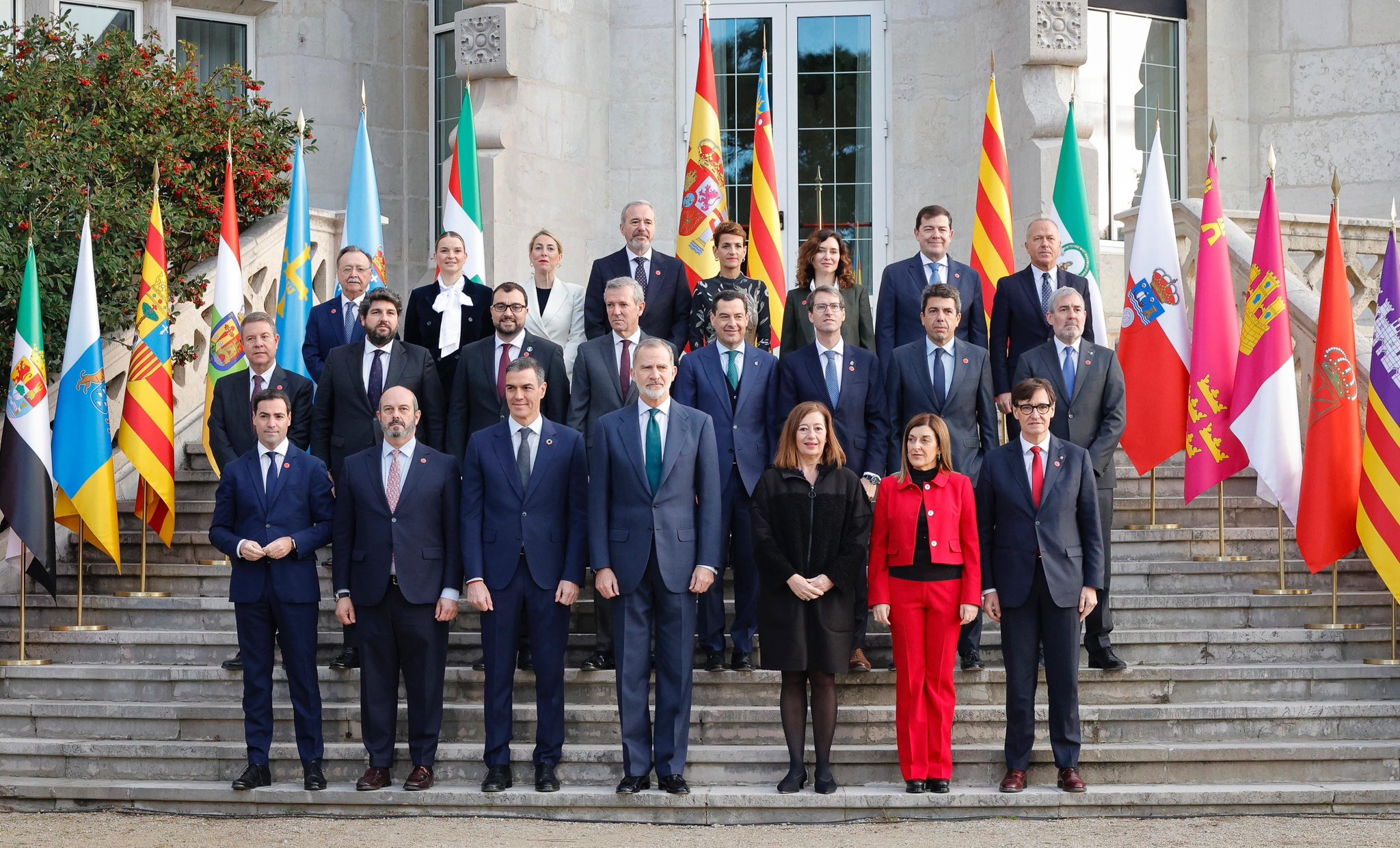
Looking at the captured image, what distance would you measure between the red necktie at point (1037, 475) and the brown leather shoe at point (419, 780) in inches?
121

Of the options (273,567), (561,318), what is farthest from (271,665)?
(561,318)

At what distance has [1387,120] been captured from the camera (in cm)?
1423

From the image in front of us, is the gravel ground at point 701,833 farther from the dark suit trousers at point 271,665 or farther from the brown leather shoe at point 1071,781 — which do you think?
the dark suit trousers at point 271,665

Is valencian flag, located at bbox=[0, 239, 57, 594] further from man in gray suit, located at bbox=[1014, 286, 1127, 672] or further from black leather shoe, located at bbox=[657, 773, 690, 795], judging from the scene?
man in gray suit, located at bbox=[1014, 286, 1127, 672]

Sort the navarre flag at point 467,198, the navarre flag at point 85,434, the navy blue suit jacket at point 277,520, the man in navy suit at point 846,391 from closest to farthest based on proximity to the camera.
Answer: the navy blue suit jacket at point 277,520, the man in navy suit at point 846,391, the navarre flag at point 85,434, the navarre flag at point 467,198

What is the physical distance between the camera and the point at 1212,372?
9133 mm

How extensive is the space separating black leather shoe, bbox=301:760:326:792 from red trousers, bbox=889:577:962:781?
8.74ft

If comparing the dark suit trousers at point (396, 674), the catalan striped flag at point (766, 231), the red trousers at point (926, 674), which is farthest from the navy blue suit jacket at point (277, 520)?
the catalan striped flag at point (766, 231)

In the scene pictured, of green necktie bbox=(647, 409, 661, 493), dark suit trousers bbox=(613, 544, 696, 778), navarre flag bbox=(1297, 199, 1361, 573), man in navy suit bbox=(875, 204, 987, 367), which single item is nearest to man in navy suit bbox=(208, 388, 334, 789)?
dark suit trousers bbox=(613, 544, 696, 778)

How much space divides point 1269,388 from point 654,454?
12.6 feet

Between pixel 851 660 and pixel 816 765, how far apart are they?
84 centimetres

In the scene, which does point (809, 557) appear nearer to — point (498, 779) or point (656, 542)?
point (656, 542)

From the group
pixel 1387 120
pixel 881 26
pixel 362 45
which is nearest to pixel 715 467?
pixel 881 26

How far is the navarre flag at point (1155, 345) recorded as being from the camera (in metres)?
9.17
